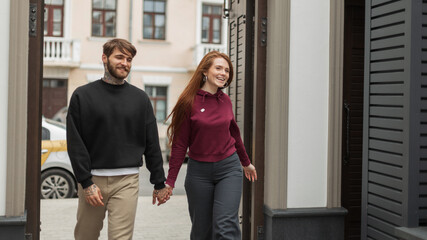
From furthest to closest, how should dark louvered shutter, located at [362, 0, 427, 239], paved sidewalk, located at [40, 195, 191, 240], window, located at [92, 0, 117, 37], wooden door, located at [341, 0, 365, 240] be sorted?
window, located at [92, 0, 117, 37] < paved sidewalk, located at [40, 195, 191, 240] < wooden door, located at [341, 0, 365, 240] < dark louvered shutter, located at [362, 0, 427, 239]

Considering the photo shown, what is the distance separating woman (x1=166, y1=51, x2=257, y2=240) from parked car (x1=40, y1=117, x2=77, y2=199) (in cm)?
559

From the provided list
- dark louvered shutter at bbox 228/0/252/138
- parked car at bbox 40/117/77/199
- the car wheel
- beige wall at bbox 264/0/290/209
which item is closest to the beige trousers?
beige wall at bbox 264/0/290/209

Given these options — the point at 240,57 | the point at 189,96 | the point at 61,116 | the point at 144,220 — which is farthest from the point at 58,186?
the point at 61,116

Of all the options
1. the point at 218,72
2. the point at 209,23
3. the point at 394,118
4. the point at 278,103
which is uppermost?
the point at 209,23

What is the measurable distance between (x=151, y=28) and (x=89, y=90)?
2158cm

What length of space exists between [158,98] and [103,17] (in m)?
3.96

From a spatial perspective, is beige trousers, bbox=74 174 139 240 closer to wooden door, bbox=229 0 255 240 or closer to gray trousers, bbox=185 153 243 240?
gray trousers, bbox=185 153 243 240

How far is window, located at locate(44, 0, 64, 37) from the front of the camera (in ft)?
80.1

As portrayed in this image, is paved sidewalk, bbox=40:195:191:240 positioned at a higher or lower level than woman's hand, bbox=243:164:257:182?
lower

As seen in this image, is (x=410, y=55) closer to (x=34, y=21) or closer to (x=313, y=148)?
(x=313, y=148)

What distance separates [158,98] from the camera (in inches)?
993

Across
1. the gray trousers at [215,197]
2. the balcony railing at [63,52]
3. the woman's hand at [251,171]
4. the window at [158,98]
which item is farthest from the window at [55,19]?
the gray trousers at [215,197]

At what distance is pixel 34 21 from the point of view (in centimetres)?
514

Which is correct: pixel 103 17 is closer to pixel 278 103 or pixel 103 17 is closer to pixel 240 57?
pixel 240 57
